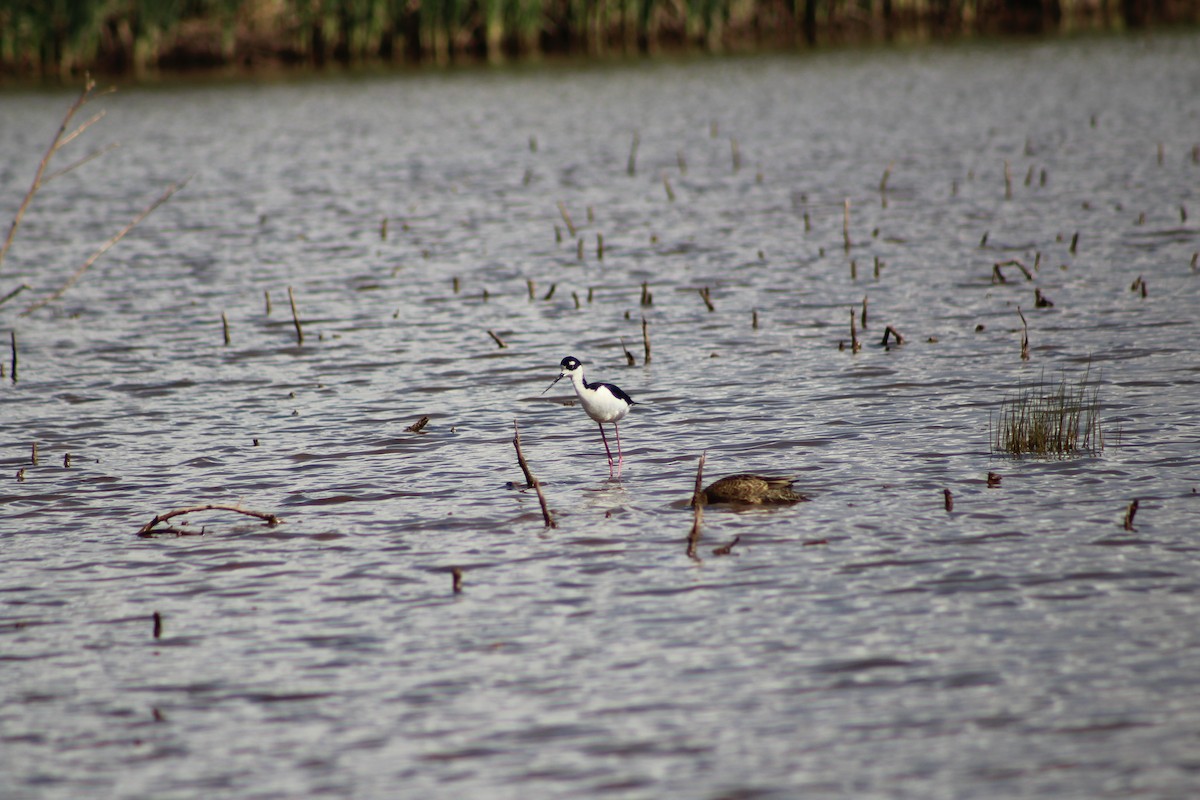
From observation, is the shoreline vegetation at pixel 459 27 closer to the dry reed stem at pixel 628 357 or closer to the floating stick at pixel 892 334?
the dry reed stem at pixel 628 357

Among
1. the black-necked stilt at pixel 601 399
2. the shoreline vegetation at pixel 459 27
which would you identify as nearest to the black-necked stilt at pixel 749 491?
the black-necked stilt at pixel 601 399

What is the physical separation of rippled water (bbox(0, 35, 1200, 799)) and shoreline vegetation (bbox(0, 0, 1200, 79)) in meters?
16.1

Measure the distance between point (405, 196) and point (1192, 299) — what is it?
15.0 metres

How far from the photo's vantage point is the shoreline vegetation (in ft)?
128

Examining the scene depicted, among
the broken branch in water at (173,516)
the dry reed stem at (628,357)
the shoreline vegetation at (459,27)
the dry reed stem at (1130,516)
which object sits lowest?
the broken branch in water at (173,516)

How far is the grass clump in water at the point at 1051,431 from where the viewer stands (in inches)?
398

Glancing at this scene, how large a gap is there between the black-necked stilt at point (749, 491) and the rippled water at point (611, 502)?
0.20 metres

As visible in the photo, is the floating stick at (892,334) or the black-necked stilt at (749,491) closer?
the black-necked stilt at (749,491)

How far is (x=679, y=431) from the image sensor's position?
11508 mm

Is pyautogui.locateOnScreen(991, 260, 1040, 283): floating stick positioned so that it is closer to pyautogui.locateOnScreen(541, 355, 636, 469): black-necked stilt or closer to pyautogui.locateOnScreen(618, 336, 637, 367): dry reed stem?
pyautogui.locateOnScreen(618, 336, 637, 367): dry reed stem

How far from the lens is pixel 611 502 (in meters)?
9.66

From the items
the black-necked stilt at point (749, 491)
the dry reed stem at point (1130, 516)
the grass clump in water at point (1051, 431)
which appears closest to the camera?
the dry reed stem at point (1130, 516)

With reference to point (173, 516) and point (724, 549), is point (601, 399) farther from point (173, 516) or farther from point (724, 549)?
point (173, 516)

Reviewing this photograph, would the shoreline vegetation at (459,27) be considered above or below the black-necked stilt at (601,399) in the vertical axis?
above
